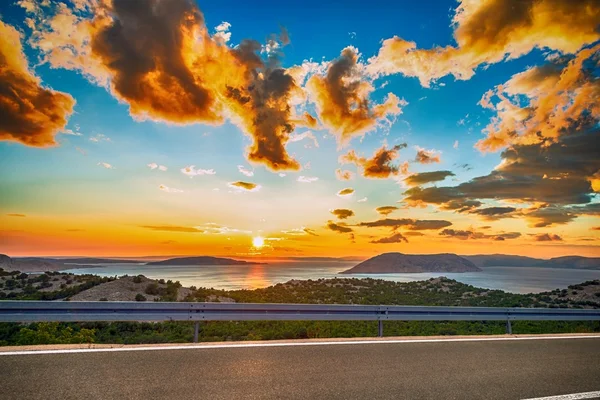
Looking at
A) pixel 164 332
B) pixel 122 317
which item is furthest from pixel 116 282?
pixel 122 317

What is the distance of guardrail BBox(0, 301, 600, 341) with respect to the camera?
253 inches

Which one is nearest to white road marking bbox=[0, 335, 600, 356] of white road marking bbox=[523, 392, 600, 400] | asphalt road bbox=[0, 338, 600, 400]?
asphalt road bbox=[0, 338, 600, 400]

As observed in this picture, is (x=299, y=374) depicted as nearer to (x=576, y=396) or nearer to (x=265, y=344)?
(x=265, y=344)

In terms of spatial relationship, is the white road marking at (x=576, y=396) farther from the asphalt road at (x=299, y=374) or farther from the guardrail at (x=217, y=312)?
the guardrail at (x=217, y=312)

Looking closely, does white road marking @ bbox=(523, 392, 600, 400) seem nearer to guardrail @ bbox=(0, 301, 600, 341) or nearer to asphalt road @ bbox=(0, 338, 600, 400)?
asphalt road @ bbox=(0, 338, 600, 400)

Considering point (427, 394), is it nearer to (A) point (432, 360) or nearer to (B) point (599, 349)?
(A) point (432, 360)

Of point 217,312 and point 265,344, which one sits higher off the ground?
point 217,312

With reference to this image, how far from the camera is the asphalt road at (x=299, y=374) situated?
4.48 metres

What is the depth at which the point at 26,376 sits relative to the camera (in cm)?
474

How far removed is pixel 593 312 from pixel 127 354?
43.7 ft

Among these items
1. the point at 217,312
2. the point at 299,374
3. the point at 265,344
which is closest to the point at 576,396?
the point at 299,374

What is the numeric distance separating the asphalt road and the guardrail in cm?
93

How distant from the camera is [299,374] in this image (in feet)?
17.3

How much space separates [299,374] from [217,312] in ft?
9.26
